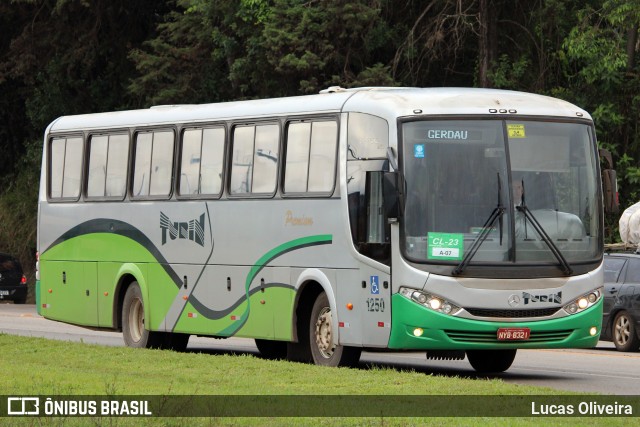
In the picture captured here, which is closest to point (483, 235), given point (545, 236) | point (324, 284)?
point (545, 236)

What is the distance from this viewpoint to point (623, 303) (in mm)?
24266

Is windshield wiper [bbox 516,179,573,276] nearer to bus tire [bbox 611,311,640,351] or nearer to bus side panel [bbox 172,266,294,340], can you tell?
bus side panel [bbox 172,266,294,340]

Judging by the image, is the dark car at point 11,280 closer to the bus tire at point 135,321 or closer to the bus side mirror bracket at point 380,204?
the bus tire at point 135,321

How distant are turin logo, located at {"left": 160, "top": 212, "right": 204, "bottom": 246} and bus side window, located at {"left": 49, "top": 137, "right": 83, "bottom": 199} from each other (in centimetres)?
250

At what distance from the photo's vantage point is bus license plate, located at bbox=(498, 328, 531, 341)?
16.9 metres

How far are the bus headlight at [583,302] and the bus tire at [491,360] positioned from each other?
63.5 inches

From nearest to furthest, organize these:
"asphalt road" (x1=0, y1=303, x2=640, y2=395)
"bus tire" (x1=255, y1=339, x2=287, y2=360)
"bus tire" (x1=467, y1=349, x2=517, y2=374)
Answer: "asphalt road" (x1=0, y1=303, x2=640, y2=395), "bus tire" (x1=467, y1=349, x2=517, y2=374), "bus tire" (x1=255, y1=339, x2=287, y2=360)

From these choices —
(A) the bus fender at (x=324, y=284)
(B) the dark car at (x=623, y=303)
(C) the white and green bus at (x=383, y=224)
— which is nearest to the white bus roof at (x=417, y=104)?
(C) the white and green bus at (x=383, y=224)

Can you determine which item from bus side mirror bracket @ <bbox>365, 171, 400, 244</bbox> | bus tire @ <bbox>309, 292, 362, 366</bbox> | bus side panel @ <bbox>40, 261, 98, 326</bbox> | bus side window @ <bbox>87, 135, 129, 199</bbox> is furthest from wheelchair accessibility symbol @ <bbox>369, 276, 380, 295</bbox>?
bus side panel @ <bbox>40, 261, 98, 326</bbox>

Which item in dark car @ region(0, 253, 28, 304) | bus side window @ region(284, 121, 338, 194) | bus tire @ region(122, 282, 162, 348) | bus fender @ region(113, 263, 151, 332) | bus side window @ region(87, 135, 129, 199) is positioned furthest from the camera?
dark car @ region(0, 253, 28, 304)

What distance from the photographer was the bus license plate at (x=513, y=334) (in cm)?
1692

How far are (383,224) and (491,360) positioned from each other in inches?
113

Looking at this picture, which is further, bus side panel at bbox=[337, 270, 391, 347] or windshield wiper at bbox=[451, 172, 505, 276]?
bus side panel at bbox=[337, 270, 391, 347]

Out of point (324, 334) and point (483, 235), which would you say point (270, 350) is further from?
point (483, 235)
